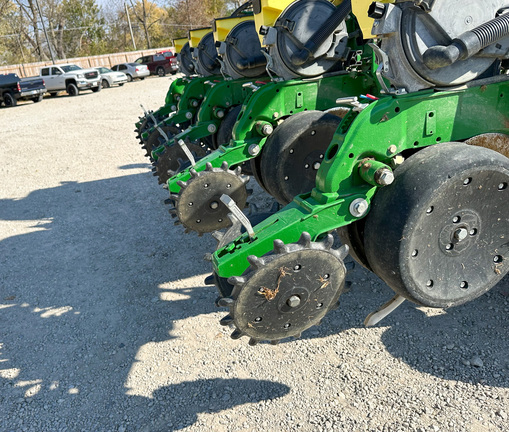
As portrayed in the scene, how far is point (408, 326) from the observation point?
3.56 metres

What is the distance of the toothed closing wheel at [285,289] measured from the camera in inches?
96.4

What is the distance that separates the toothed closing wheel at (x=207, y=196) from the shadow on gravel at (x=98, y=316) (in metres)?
0.58

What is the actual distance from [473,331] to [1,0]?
165 ft

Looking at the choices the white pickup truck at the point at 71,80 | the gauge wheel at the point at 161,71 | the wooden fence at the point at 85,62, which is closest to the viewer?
the white pickup truck at the point at 71,80

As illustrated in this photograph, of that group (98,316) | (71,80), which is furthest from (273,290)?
(71,80)

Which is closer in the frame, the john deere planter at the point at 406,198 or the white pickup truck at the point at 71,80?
the john deere planter at the point at 406,198

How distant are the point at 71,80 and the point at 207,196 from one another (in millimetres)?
A: 23102

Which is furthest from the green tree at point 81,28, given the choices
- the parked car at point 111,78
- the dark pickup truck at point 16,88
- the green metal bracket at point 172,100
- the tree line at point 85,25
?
the green metal bracket at point 172,100

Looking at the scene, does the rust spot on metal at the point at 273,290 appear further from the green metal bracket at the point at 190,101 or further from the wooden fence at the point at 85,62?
the wooden fence at the point at 85,62

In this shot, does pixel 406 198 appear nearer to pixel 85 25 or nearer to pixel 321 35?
pixel 321 35

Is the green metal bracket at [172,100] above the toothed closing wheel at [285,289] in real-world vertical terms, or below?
above

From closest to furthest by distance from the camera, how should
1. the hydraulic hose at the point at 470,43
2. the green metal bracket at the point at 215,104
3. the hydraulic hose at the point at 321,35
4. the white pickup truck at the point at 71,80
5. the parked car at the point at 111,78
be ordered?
1. the hydraulic hose at the point at 470,43
2. the hydraulic hose at the point at 321,35
3. the green metal bracket at the point at 215,104
4. the white pickup truck at the point at 71,80
5. the parked car at the point at 111,78

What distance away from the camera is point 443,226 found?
265 cm

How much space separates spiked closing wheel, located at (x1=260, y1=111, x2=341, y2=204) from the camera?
4477 mm
